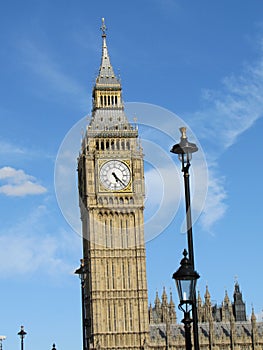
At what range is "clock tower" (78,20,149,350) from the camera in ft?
259

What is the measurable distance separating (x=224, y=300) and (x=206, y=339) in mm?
11431

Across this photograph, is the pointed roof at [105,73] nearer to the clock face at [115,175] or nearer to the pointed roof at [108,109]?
the pointed roof at [108,109]

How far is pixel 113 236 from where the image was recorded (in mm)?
81375

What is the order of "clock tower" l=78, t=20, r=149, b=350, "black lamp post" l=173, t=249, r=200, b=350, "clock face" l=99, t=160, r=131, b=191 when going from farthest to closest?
"clock face" l=99, t=160, r=131, b=191, "clock tower" l=78, t=20, r=149, b=350, "black lamp post" l=173, t=249, r=200, b=350

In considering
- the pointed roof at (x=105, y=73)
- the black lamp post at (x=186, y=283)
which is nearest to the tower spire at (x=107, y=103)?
the pointed roof at (x=105, y=73)

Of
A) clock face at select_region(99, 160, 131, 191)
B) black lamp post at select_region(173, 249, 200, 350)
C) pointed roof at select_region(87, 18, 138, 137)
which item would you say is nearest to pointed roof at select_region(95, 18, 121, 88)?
pointed roof at select_region(87, 18, 138, 137)

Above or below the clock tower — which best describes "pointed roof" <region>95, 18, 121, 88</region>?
above

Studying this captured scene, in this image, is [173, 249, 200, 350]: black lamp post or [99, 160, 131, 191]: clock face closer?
[173, 249, 200, 350]: black lamp post

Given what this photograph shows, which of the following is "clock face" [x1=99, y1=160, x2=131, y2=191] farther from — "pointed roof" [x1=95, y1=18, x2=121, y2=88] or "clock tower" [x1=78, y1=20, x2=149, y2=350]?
"pointed roof" [x1=95, y1=18, x2=121, y2=88]

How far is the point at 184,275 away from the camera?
18750 mm

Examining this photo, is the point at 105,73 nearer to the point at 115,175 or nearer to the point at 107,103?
the point at 107,103

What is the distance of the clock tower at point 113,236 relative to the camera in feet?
259

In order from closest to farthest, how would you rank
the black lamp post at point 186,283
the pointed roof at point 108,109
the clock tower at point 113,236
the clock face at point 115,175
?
the black lamp post at point 186,283 → the clock tower at point 113,236 → the clock face at point 115,175 → the pointed roof at point 108,109

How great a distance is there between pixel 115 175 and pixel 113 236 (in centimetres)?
613
